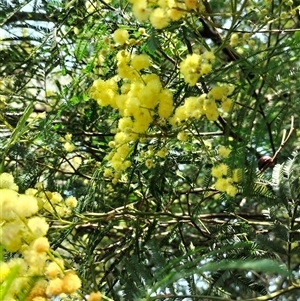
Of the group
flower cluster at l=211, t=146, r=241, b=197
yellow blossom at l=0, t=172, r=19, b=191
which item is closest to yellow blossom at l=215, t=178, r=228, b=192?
flower cluster at l=211, t=146, r=241, b=197

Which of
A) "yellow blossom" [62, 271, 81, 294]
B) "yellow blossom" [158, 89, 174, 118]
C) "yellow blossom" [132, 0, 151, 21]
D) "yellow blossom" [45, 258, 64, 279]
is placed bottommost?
"yellow blossom" [62, 271, 81, 294]

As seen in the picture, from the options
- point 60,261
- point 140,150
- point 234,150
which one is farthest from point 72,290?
point 140,150

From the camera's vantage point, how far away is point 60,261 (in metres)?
0.95

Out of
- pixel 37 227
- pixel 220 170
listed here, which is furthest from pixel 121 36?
pixel 37 227

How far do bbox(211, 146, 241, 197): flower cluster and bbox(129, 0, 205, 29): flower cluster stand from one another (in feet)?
1.18

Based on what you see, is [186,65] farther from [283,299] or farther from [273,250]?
[283,299]

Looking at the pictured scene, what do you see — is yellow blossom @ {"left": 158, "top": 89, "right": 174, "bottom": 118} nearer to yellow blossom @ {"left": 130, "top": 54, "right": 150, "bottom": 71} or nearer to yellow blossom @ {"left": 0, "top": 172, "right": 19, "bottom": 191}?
yellow blossom @ {"left": 130, "top": 54, "right": 150, "bottom": 71}

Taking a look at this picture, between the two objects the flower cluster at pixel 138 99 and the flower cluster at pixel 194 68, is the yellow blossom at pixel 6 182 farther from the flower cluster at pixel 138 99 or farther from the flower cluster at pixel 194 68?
the flower cluster at pixel 194 68

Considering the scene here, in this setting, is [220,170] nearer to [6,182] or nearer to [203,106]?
[203,106]

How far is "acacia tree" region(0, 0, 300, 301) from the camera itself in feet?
3.14

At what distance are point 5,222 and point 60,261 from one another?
10cm

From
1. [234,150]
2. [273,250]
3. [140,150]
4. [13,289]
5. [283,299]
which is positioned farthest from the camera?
[140,150]

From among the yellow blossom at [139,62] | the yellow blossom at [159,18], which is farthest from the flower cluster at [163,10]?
the yellow blossom at [139,62]

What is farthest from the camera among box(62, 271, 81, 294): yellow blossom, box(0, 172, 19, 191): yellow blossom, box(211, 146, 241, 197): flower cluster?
box(211, 146, 241, 197): flower cluster
